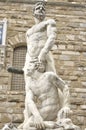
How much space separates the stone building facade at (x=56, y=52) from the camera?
9.95m

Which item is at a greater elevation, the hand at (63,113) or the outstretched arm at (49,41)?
the outstretched arm at (49,41)

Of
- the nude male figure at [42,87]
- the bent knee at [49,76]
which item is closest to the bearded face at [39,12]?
the nude male figure at [42,87]

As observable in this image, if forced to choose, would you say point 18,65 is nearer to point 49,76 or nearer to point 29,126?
point 49,76

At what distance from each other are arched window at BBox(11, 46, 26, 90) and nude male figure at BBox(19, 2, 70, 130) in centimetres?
427

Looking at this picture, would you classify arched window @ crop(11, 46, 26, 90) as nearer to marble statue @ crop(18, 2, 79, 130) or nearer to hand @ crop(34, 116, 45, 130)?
marble statue @ crop(18, 2, 79, 130)

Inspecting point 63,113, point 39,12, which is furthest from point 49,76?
point 39,12

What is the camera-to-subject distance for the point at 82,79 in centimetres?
1027

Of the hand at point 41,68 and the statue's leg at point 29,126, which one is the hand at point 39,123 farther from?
the hand at point 41,68

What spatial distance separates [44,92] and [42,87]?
0.08 meters

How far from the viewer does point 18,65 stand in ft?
34.8

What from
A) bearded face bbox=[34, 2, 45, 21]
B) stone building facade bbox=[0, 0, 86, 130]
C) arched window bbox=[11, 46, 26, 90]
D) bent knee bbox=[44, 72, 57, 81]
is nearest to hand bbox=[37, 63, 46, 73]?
bent knee bbox=[44, 72, 57, 81]

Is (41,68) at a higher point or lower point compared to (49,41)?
lower

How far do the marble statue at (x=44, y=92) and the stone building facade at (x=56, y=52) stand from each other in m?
3.95

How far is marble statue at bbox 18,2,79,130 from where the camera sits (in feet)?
18.0
